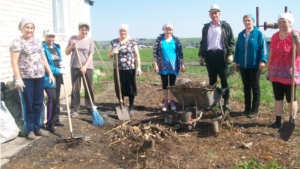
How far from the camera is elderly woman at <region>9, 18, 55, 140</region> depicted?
4269 mm

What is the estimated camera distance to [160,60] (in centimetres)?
612

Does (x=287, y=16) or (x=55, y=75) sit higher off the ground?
(x=287, y=16)

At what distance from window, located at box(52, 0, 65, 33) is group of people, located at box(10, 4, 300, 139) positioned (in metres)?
3.13

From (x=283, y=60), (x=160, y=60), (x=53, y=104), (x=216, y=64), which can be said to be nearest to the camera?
(x=283, y=60)

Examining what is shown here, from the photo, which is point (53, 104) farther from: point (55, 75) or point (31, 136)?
point (31, 136)

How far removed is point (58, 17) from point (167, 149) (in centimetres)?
606

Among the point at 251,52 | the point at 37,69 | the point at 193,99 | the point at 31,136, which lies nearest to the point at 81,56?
the point at 37,69

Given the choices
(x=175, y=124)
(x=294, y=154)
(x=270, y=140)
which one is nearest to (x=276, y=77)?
(x=270, y=140)

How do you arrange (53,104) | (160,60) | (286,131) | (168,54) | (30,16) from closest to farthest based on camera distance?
(286,131)
(53,104)
(168,54)
(160,60)
(30,16)

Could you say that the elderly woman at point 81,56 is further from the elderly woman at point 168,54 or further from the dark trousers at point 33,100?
the elderly woman at point 168,54

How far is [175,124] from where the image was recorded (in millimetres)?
5359

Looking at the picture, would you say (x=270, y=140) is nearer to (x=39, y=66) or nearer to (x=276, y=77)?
(x=276, y=77)

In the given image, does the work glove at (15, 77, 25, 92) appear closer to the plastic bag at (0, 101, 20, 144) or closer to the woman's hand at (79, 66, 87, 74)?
the plastic bag at (0, 101, 20, 144)

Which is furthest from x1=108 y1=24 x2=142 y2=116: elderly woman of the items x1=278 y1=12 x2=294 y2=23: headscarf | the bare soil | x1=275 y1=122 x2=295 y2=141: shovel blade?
x1=275 y1=122 x2=295 y2=141: shovel blade
